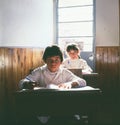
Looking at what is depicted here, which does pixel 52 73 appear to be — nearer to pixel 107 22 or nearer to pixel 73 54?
pixel 73 54

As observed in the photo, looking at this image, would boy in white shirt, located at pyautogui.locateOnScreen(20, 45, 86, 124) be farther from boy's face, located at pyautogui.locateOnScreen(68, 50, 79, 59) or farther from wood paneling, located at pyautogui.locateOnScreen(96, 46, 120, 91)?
wood paneling, located at pyautogui.locateOnScreen(96, 46, 120, 91)

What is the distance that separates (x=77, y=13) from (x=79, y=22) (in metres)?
0.22

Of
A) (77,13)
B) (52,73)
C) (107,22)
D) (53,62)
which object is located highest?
(77,13)

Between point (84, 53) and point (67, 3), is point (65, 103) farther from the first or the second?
point (67, 3)

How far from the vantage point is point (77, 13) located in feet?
22.0

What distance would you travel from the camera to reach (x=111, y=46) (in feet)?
21.1

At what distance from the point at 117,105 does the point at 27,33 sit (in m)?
2.32

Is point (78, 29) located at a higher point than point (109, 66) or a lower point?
higher

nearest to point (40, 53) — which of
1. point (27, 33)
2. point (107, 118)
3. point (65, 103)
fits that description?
point (27, 33)

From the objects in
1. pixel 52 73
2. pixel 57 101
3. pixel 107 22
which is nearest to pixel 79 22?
pixel 107 22

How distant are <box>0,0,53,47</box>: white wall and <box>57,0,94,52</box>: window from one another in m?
0.36

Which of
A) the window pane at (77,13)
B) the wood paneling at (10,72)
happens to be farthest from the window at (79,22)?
the wood paneling at (10,72)

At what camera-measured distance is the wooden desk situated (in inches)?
89.7

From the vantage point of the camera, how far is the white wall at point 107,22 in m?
6.43
